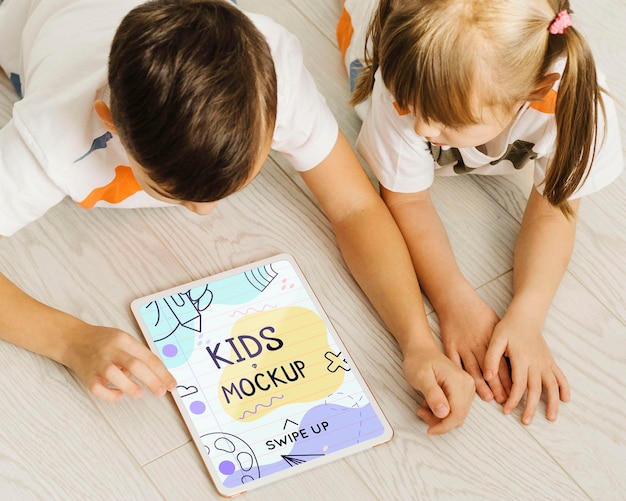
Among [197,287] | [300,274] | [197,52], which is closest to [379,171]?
[300,274]

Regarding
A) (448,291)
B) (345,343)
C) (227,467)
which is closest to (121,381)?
(227,467)

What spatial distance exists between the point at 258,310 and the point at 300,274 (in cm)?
7

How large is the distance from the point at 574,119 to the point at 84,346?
555mm

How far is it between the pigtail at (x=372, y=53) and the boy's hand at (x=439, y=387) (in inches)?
12.5

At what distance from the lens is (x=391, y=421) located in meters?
0.90

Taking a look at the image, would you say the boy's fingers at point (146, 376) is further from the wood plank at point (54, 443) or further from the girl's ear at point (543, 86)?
the girl's ear at point (543, 86)

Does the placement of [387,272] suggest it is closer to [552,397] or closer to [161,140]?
[552,397]

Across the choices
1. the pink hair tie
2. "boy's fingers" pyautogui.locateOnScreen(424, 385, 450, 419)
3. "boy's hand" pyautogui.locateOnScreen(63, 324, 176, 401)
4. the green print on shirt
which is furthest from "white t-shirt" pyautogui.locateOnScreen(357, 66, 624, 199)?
"boy's hand" pyautogui.locateOnScreen(63, 324, 176, 401)

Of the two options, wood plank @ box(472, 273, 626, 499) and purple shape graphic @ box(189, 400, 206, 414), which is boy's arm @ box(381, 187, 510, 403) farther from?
purple shape graphic @ box(189, 400, 206, 414)

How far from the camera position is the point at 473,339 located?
3.11ft

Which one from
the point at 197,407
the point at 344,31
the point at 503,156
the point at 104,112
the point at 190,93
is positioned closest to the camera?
the point at 190,93

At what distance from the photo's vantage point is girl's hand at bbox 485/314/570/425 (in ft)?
2.99

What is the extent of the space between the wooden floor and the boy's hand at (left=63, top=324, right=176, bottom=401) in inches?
1.6

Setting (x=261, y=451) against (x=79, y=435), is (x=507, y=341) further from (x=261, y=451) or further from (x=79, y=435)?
(x=79, y=435)
